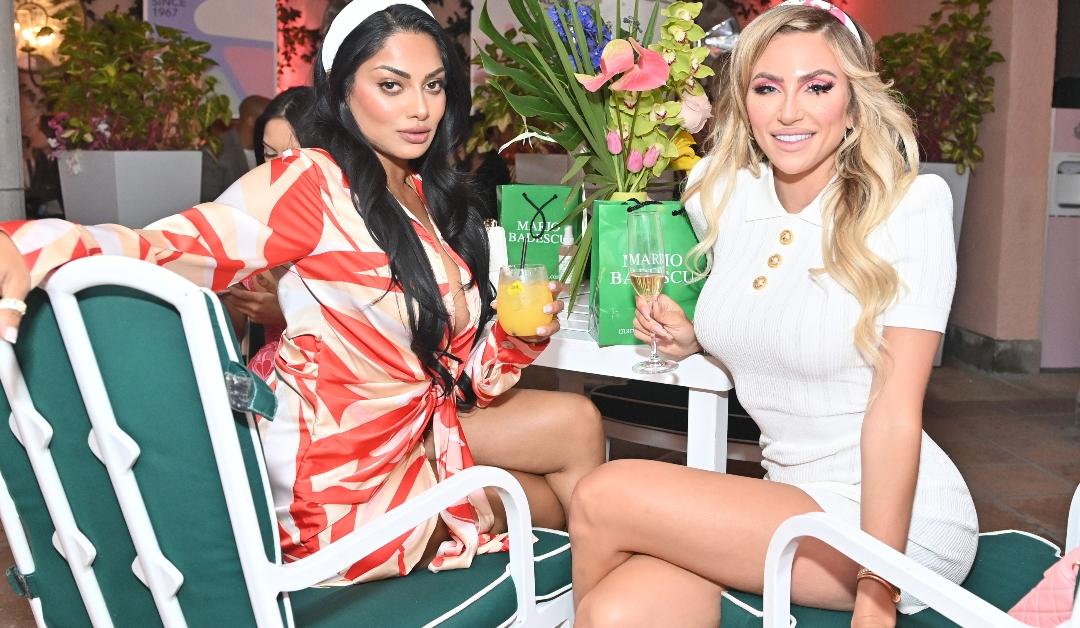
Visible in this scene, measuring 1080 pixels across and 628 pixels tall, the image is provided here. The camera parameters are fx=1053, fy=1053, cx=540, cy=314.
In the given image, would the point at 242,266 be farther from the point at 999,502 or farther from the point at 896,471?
the point at 999,502

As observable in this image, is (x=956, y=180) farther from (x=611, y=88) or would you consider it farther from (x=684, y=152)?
(x=611, y=88)

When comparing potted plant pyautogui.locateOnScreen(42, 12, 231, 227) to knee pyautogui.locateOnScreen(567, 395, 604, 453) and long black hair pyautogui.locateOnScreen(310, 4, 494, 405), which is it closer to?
long black hair pyautogui.locateOnScreen(310, 4, 494, 405)

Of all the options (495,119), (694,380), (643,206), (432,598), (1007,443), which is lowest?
(1007,443)

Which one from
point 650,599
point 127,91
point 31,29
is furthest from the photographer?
point 31,29

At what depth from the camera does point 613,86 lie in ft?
7.07

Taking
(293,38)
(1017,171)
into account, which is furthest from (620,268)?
(293,38)

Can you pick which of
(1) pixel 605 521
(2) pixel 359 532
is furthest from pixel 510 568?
(2) pixel 359 532

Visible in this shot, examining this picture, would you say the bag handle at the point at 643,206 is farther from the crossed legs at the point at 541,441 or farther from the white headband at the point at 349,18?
the white headband at the point at 349,18

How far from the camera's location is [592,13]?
2.31 metres

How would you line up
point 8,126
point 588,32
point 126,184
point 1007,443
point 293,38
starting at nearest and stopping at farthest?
point 588,32, point 8,126, point 126,184, point 1007,443, point 293,38

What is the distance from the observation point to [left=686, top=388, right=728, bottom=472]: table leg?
82.3 inches

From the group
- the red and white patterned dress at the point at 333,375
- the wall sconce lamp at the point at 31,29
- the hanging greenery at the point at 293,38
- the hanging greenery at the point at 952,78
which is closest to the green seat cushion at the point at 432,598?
the red and white patterned dress at the point at 333,375

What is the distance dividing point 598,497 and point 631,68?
921mm

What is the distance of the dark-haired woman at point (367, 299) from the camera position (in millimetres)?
1715
